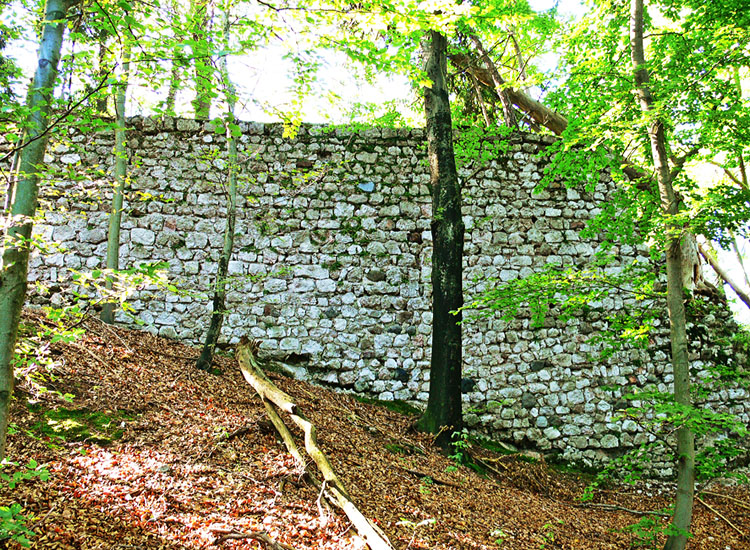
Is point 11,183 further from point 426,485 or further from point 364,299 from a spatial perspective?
point 364,299

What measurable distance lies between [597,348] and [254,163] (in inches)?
221

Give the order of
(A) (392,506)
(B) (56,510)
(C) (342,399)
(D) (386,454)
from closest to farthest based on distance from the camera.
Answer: (B) (56,510), (A) (392,506), (D) (386,454), (C) (342,399)

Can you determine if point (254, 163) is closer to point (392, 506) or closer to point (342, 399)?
point (342, 399)

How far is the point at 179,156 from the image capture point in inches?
257

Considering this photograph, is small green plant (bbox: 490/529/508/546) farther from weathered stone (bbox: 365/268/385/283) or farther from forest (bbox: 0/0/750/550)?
weathered stone (bbox: 365/268/385/283)

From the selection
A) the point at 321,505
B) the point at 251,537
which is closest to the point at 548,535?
the point at 321,505

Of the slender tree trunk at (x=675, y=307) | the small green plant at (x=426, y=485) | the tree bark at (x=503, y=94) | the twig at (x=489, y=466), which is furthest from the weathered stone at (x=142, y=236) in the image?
the tree bark at (x=503, y=94)

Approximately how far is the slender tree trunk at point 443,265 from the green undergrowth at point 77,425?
299cm

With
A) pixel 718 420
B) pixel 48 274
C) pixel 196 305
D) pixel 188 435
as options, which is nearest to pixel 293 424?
pixel 188 435

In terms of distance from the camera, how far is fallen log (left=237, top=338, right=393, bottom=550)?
272 centimetres

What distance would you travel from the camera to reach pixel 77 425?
3225 mm

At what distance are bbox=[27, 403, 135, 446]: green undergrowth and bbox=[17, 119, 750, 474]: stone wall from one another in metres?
2.82

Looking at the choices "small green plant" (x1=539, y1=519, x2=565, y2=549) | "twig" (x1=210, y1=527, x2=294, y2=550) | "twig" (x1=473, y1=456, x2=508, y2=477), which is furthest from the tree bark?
"twig" (x1=210, y1=527, x2=294, y2=550)

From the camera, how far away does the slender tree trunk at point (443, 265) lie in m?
5.03
